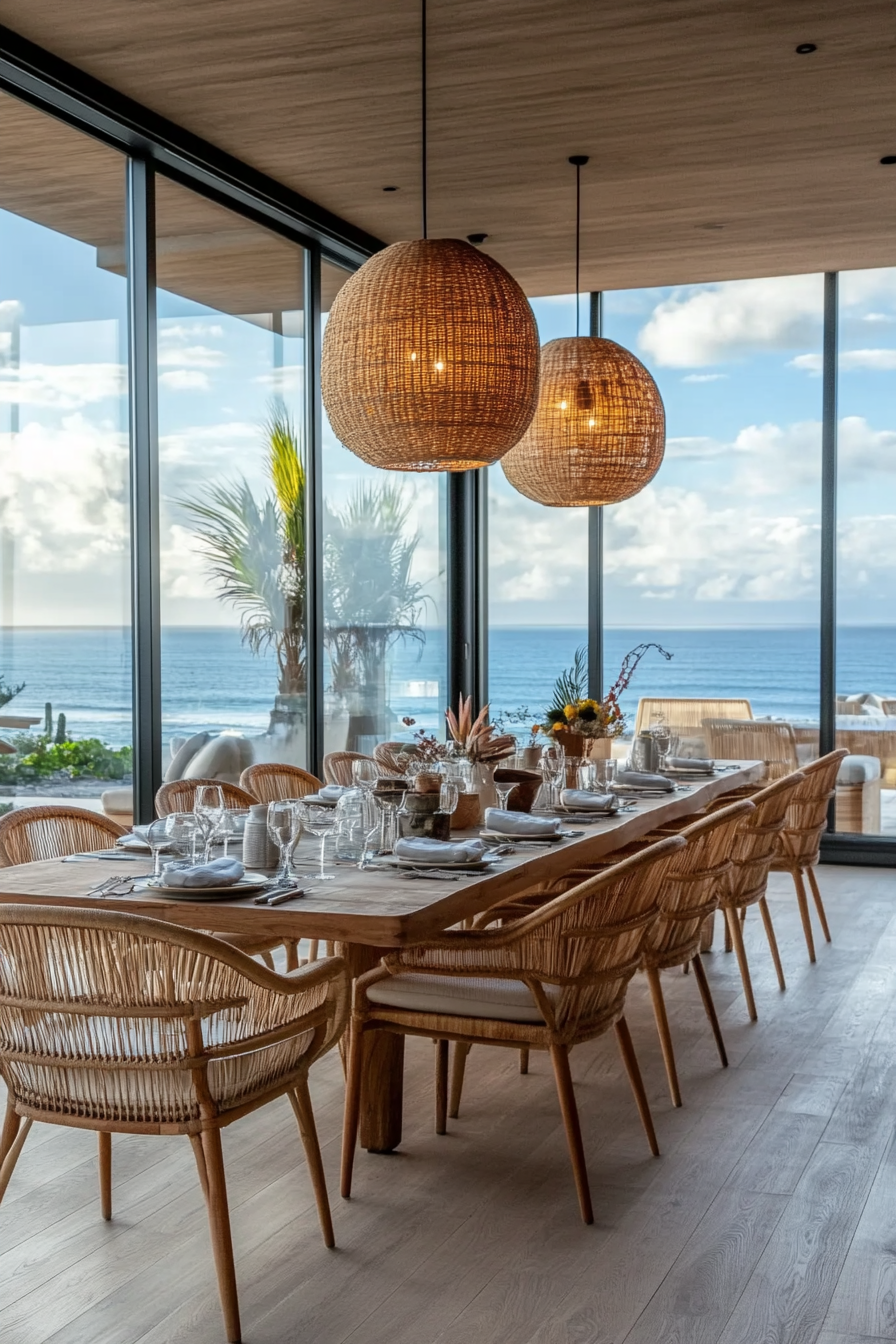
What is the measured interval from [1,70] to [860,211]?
3.75m

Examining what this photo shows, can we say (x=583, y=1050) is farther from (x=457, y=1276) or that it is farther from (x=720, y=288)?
(x=720, y=288)

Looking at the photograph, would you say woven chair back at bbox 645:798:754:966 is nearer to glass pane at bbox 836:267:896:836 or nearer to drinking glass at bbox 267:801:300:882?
drinking glass at bbox 267:801:300:882

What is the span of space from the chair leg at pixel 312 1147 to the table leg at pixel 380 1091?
21.9 inches

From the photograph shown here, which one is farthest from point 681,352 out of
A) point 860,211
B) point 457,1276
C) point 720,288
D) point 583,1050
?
point 457,1276

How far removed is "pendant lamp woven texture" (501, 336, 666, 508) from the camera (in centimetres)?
501

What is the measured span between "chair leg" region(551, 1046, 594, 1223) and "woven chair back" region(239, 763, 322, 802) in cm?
203

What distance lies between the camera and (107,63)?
454 centimetres

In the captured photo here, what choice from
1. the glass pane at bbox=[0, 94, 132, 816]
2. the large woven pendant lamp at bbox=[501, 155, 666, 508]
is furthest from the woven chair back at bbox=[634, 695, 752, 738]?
the glass pane at bbox=[0, 94, 132, 816]

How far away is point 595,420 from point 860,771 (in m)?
3.47

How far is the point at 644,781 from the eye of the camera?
4.84 metres

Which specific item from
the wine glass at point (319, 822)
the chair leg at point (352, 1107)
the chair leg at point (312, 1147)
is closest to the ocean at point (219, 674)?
the wine glass at point (319, 822)

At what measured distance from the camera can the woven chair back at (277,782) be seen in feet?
15.9

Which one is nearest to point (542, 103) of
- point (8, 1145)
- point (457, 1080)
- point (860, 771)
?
point (457, 1080)

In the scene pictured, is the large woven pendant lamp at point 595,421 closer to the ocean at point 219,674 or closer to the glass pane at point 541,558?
the ocean at point 219,674
